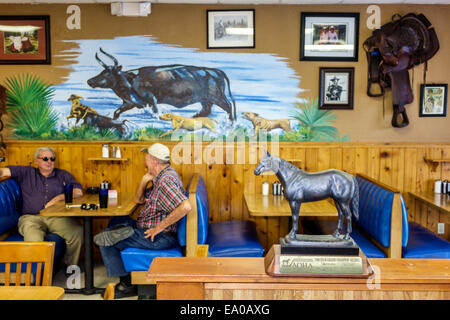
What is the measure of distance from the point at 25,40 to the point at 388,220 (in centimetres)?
422

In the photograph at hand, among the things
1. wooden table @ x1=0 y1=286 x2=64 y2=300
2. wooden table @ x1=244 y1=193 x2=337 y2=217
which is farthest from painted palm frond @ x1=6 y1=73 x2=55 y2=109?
wooden table @ x1=0 y1=286 x2=64 y2=300

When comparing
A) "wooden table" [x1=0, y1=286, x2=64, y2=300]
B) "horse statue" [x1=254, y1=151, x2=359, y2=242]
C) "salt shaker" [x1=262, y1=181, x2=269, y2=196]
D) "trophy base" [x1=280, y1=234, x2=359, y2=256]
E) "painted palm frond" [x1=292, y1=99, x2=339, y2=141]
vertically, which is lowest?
"wooden table" [x1=0, y1=286, x2=64, y2=300]

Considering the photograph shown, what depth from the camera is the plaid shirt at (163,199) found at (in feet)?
10.8

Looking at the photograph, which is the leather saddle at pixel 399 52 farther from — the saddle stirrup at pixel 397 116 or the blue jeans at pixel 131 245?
the blue jeans at pixel 131 245

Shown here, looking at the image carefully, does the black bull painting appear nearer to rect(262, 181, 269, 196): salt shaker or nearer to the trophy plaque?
rect(262, 181, 269, 196): salt shaker

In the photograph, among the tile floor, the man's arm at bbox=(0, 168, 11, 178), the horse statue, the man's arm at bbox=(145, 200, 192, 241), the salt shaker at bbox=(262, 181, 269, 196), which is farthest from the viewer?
the salt shaker at bbox=(262, 181, 269, 196)

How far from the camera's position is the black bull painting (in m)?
4.57

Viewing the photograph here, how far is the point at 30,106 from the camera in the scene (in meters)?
4.58

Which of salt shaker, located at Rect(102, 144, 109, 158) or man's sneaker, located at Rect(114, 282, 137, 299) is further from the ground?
salt shaker, located at Rect(102, 144, 109, 158)

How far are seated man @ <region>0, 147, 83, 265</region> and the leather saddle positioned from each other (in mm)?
3535

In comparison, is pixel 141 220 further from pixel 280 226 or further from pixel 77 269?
pixel 280 226

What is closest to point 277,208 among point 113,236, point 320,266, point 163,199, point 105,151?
point 163,199
